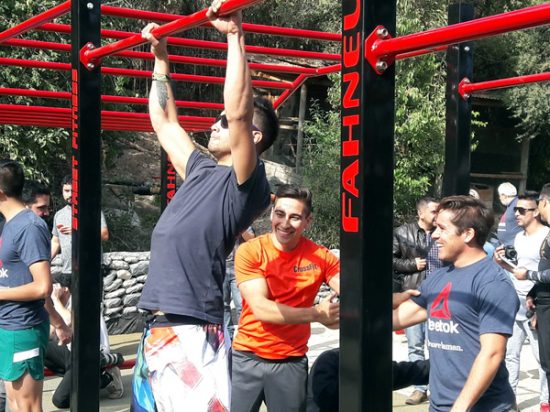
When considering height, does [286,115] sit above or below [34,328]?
above

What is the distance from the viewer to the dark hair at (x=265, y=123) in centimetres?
272

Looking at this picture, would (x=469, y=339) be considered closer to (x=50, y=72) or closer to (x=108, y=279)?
(x=108, y=279)

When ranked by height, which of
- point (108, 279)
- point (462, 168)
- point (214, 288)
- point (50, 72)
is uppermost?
point (50, 72)

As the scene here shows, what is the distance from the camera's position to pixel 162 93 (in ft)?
9.49

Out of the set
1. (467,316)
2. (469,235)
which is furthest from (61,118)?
(467,316)

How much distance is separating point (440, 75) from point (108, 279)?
8513 mm

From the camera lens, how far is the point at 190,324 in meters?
2.53

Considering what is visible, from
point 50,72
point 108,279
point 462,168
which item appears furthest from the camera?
point 50,72

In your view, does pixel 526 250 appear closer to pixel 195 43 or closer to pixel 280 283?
pixel 280 283

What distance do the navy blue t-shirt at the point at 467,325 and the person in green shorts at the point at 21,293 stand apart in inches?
81.0

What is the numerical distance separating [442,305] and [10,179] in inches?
92.8

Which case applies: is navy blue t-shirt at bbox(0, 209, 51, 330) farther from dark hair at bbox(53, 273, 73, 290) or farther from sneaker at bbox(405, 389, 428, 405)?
sneaker at bbox(405, 389, 428, 405)

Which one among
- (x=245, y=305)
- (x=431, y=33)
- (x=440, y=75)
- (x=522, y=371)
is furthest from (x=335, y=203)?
(x=431, y=33)

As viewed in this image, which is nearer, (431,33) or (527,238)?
(431,33)
